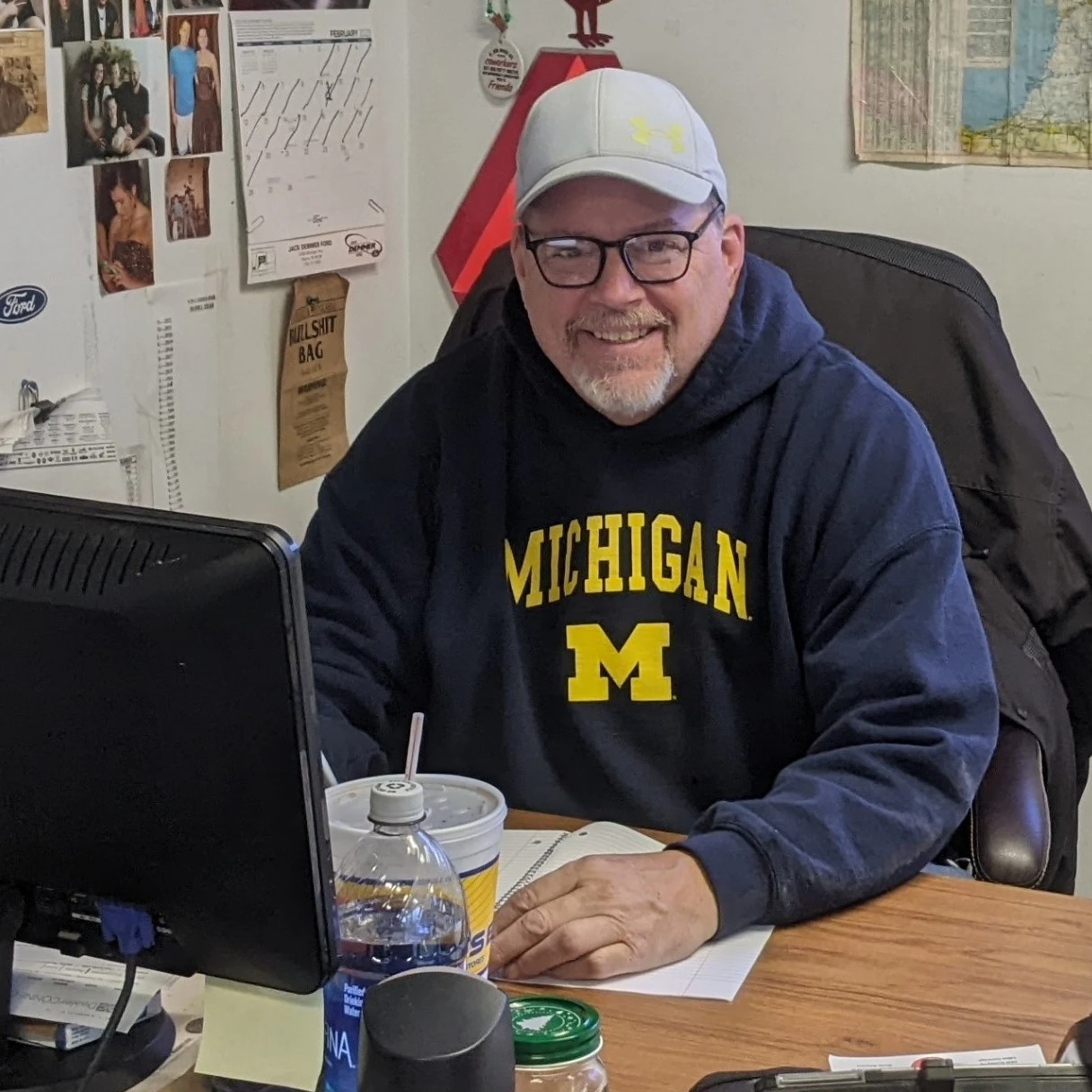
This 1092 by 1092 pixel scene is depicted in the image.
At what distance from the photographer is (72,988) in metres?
1.04

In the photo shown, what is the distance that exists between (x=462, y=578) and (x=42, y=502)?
0.83 m

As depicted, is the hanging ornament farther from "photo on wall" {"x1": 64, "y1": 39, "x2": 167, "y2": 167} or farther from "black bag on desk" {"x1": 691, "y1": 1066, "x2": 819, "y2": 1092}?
"black bag on desk" {"x1": 691, "y1": 1066, "x2": 819, "y2": 1092}

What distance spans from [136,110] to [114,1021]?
4.26ft

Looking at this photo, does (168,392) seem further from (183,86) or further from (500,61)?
(500,61)

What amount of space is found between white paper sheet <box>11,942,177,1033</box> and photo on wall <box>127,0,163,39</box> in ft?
4.04

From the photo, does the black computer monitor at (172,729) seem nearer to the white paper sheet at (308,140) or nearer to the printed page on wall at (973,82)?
the white paper sheet at (308,140)

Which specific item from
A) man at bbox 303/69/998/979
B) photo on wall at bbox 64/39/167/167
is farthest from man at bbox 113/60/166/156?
man at bbox 303/69/998/979

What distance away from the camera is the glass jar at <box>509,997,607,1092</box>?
919 millimetres

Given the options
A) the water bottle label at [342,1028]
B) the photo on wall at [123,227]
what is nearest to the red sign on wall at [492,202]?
the photo on wall at [123,227]

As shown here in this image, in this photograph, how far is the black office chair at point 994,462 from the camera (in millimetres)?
1772

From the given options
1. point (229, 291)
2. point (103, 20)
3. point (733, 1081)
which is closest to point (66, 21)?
point (103, 20)

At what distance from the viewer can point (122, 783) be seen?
88 centimetres

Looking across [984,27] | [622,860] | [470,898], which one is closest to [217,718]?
[470,898]

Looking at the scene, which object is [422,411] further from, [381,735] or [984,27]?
[984,27]
